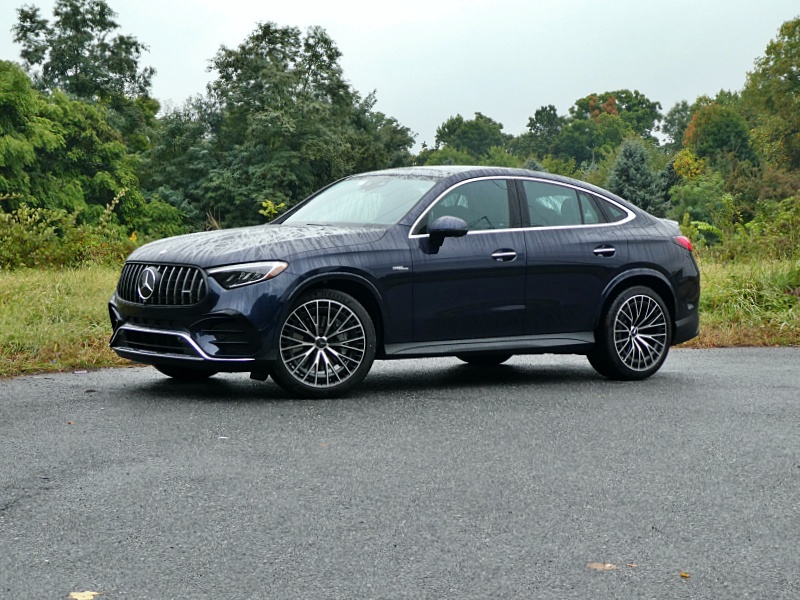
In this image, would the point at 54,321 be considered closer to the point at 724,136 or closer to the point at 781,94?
the point at 781,94

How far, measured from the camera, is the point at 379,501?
5.48 m

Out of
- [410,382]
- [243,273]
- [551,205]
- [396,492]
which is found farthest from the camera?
[410,382]

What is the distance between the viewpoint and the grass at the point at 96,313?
35.0 ft

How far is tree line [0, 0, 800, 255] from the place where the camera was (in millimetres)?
54094

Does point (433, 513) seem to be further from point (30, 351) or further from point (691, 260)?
point (30, 351)

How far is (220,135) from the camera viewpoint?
7025 centimetres

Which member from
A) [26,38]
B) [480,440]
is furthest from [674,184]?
[480,440]

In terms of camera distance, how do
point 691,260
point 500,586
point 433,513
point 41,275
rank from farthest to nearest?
point 41,275, point 691,260, point 433,513, point 500,586

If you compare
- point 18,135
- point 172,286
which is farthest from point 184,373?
point 18,135

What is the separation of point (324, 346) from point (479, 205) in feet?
6.08

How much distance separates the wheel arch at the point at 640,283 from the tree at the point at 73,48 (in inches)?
2478

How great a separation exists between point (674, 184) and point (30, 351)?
74.8 metres

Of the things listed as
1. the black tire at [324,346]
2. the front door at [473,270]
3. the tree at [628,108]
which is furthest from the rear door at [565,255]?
the tree at [628,108]

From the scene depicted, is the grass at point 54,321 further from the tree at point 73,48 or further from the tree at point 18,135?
the tree at point 73,48
